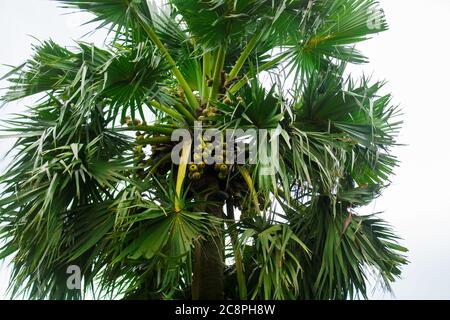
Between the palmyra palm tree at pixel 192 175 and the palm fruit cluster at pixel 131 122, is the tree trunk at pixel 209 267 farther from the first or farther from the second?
the palm fruit cluster at pixel 131 122

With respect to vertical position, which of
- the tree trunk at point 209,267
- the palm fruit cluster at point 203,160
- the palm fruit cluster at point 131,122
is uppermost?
the palm fruit cluster at point 131,122

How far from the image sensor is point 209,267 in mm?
5699

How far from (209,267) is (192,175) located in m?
0.74

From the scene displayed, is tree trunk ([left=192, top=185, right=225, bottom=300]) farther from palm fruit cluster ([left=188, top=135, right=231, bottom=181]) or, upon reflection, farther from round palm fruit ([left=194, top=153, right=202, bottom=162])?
round palm fruit ([left=194, top=153, right=202, bottom=162])

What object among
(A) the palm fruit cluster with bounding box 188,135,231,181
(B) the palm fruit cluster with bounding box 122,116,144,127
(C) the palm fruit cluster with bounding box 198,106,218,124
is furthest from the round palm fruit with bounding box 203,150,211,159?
(B) the palm fruit cluster with bounding box 122,116,144,127

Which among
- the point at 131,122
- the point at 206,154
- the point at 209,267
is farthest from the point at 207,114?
the point at 209,267

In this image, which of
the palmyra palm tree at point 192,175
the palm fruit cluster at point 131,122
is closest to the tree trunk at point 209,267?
the palmyra palm tree at point 192,175

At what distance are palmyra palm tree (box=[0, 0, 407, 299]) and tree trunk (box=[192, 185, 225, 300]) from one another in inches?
0.4

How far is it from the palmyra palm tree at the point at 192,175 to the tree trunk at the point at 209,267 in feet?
0.04

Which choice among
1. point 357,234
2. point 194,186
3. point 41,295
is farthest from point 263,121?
point 41,295

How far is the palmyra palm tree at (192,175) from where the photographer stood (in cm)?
535

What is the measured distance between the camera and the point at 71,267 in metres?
5.51

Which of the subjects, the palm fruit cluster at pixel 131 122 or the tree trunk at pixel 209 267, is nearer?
the tree trunk at pixel 209 267
